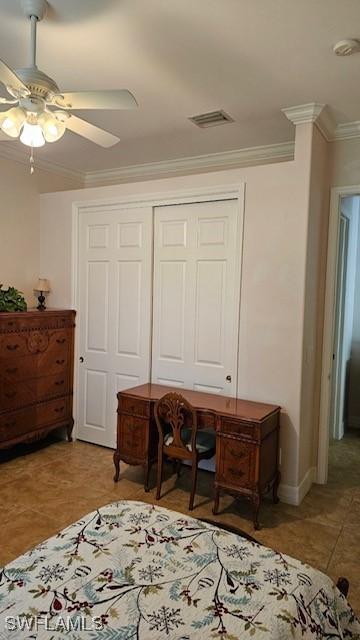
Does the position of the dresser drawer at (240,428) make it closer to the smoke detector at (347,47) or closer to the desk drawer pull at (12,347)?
the desk drawer pull at (12,347)

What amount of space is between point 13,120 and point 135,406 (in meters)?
Answer: 2.19

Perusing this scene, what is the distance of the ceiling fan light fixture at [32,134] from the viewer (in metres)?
2.12

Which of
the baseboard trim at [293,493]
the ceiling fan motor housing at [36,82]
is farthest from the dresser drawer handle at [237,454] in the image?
the ceiling fan motor housing at [36,82]

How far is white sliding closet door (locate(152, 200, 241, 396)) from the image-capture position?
3.46m

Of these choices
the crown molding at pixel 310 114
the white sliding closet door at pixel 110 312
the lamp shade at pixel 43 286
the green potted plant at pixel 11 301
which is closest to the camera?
the crown molding at pixel 310 114

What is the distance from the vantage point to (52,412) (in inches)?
164

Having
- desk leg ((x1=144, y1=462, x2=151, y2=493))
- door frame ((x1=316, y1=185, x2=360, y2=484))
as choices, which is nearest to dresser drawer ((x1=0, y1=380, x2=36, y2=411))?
desk leg ((x1=144, y1=462, x2=151, y2=493))

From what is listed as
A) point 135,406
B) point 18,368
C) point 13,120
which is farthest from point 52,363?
point 13,120

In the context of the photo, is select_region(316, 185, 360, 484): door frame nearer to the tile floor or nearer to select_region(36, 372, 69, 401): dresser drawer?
the tile floor

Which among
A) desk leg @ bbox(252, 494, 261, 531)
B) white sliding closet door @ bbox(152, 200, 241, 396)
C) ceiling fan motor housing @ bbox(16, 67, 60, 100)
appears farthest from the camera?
white sliding closet door @ bbox(152, 200, 241, 396)

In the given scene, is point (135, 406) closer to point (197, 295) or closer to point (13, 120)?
point (197, 295)

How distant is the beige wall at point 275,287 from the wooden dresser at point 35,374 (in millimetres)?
1890

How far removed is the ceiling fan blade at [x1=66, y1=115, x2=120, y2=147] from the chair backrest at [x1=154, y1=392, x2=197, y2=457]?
5.75ft

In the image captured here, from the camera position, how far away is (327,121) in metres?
3.20
